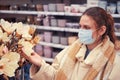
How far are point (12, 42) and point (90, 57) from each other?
32.5 inches

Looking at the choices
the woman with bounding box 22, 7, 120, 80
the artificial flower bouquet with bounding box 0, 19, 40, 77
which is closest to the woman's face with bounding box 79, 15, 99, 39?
the woman with bounding box 22, 7, 120, 80

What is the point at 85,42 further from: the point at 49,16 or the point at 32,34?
the point at 49,16

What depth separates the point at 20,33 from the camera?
130 centimetres

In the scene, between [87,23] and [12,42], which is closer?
[12,42]

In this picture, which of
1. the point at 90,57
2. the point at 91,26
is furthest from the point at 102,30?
the point at 90,57

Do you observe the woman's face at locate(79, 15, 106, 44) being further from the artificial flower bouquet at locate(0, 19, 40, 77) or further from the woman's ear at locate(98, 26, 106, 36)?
the artificial flower bouquet at locate(0, 19, 40, 77)

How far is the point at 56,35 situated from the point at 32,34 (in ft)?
11.8

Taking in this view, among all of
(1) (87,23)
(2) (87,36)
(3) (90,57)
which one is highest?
(1) (87,23)

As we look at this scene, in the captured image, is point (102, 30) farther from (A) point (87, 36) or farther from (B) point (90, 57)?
(B) point (90, 57)

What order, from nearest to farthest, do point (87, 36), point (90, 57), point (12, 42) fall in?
point (12, 42)
point (90, 57)
point (87, 36)

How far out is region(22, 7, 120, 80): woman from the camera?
1.89 meters

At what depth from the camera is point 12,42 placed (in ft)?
4.25

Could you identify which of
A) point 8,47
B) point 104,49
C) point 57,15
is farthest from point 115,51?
point 57,15

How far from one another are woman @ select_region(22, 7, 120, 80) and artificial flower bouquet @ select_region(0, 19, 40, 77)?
53 centimetres
